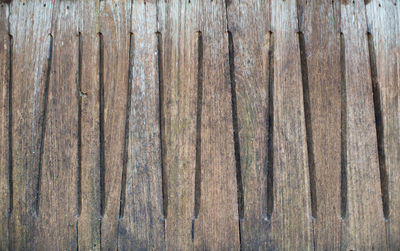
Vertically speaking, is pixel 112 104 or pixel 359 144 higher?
pixel 112 104

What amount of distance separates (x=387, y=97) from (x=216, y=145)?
3.41ft

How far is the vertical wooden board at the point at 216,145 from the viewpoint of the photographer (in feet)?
6.33

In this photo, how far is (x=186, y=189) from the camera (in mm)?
1955

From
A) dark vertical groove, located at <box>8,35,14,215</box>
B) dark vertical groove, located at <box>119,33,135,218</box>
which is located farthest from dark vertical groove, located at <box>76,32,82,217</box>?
dark vertical groove, located at <box>8,35,14,215</box>

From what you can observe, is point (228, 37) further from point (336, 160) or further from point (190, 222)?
point (190, 222)

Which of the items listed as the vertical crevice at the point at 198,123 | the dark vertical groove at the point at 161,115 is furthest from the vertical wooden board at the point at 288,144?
the dark vertical groove at the point at 161,115

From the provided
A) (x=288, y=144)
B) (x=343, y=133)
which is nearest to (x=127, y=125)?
(x=288, y=144)

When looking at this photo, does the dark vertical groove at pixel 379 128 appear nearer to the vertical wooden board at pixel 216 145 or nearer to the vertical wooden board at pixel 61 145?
the vertical wooden board at pixel 216 145

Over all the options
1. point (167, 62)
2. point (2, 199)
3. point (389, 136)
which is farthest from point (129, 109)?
point (389, 136)

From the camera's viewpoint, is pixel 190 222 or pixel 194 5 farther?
pixel 194 5

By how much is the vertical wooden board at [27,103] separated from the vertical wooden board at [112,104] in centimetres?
36

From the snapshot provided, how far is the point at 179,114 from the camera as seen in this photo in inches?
78.6

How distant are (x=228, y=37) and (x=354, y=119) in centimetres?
86

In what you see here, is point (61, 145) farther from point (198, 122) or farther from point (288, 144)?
point (288, 144)
